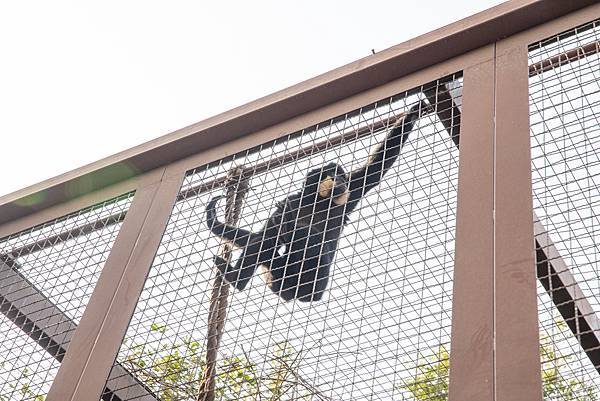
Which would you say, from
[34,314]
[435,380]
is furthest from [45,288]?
[435,380]

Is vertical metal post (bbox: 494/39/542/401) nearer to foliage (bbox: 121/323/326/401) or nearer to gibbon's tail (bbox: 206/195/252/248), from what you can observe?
foliage (bbox: 121/323/326/401)

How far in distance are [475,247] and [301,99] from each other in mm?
776

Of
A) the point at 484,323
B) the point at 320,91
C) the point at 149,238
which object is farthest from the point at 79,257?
the point at 484,323

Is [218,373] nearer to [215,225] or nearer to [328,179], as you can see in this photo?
[215,225]

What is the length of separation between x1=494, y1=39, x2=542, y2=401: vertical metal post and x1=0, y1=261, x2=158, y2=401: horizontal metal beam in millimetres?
1009

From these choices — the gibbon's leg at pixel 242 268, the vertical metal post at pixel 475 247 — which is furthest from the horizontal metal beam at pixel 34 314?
the vertical metal post at pixel 475 247

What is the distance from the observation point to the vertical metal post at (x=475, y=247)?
1.16 metres

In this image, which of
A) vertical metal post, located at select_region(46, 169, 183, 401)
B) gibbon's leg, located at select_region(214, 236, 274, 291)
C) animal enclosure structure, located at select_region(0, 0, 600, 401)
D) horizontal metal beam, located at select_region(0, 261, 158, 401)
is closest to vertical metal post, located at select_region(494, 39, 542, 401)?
animal enclosure structure, located at select_region(0, 0, 600, 401)

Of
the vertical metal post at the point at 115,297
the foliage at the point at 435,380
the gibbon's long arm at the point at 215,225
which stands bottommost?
the foliage at the point at 435,380

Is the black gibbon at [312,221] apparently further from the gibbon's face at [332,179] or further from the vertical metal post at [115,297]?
the vertical metal post at [115,297]

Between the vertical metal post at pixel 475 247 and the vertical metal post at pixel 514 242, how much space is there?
0.02 m

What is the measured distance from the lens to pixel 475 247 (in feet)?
4.42

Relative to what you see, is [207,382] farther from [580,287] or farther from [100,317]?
[580,287]

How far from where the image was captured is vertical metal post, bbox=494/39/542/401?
111cm
